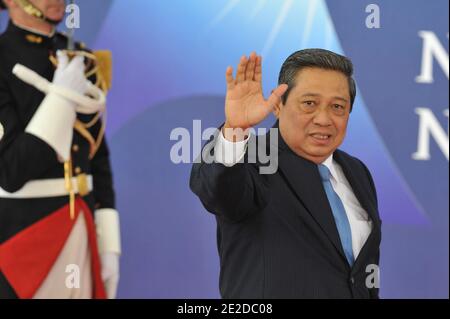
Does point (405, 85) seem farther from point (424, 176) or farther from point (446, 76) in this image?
point (424, 176)

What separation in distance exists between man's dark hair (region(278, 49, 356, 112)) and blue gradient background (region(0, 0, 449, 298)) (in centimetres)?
106

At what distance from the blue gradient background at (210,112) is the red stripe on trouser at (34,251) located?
1.59 ft

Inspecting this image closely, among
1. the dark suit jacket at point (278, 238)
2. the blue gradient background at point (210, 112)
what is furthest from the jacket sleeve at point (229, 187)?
the blue gradient background at point (210, 112)

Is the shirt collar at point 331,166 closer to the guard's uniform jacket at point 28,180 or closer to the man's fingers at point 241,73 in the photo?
the man's fingers at point 241,73

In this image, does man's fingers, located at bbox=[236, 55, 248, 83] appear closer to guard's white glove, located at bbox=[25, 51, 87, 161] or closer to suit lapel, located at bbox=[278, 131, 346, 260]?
Result: suit lapel, located at bbox=[278, 131, 346, 260]

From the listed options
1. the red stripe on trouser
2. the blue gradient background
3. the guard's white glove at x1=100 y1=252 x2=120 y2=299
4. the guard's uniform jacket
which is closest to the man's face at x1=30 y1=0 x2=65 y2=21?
the guard's uniform jacket

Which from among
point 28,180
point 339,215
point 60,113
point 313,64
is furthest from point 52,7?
point 339,215

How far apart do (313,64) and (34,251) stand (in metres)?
1.04

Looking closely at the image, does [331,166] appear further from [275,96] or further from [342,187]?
[275,96]

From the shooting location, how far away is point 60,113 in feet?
6.23

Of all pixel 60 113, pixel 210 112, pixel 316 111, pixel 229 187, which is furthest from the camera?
pixel 210 112

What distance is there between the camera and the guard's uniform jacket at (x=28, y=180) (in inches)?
73.3

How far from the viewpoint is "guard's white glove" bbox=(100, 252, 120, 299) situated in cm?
210
